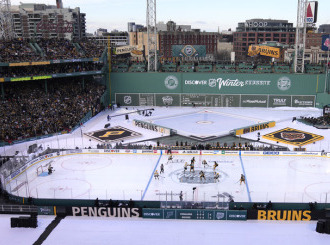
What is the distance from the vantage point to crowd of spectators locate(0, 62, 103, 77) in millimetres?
48844

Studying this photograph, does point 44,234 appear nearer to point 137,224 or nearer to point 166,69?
point 137,224

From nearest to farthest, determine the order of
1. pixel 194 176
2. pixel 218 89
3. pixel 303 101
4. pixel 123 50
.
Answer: pixel 194 176 → pixel 303 101 → pixel 218 89 → pixel 123 50

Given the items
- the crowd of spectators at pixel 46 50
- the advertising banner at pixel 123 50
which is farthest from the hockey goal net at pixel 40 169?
the advertising banner at pixel 123 50

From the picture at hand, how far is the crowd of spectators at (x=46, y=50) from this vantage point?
49656 millimetres

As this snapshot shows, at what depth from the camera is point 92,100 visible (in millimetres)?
54219

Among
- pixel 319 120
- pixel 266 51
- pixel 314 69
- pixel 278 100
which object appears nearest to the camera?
pixel 319 120

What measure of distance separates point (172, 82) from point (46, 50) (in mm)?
20650

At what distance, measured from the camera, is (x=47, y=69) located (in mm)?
53156

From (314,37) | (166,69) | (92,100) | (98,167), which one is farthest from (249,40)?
(98,167)

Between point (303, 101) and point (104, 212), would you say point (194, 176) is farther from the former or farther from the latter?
point (303, 101)

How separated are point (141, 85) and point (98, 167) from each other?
2937 cm

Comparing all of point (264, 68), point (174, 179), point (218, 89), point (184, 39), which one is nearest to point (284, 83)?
point (264, 68)

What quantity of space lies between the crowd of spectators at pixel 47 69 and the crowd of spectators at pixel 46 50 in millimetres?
1568

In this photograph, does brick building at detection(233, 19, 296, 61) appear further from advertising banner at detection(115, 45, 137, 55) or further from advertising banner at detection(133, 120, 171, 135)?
advertising banner at detection(133, 120, 171, 135)
